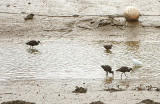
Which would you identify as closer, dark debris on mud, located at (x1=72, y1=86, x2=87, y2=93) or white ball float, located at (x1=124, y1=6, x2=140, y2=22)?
dark debris on mud, located at (x1=72, y1=86, x2=87, y2=93)

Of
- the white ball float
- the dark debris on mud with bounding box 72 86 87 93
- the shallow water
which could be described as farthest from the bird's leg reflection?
the white ball float

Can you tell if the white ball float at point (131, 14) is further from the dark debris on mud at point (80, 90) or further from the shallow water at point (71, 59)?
the dark debris on mud at point (80, 90)

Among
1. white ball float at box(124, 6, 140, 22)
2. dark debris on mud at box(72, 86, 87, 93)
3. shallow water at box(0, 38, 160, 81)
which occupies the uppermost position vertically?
white ball float at box(124, 6, 140, 22)

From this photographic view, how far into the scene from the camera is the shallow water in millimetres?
12508

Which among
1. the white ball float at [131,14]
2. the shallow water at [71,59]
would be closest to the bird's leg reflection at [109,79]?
the shallow water at [71,59]

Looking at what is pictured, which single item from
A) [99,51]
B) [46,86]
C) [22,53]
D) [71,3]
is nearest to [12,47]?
[22,53]

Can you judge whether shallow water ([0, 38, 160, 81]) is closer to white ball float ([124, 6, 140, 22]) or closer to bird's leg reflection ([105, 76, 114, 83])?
bird's leg reflection ([105, 76, 114, 83])

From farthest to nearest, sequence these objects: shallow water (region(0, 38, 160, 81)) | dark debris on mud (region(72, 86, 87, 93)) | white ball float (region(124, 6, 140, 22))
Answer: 1. white ball float (region(124, 6, 140, 22))
2. shallow water (region(0, 38, 160, 81))
3. dark debris on mud (region(72, 86, 87, 93))

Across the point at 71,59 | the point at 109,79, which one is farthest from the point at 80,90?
the point at 71,59

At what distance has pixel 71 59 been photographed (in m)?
14.3

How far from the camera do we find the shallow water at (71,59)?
492 inches

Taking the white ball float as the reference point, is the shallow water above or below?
below

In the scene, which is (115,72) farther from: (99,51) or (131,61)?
(99,51)

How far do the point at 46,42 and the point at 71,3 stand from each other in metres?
5.57
